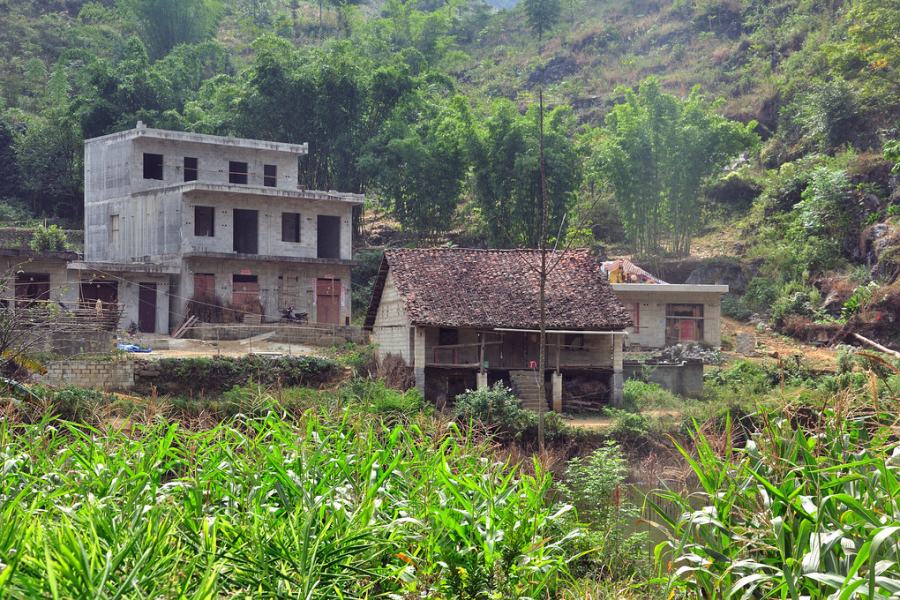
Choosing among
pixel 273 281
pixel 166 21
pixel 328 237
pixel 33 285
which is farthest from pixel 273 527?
pixel 166 21

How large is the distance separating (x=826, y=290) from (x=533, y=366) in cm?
1401

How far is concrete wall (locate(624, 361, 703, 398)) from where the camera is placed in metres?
25.1

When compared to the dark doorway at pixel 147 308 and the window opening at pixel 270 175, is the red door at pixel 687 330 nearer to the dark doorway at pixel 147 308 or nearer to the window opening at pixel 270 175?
the window opening at pixel 270 175

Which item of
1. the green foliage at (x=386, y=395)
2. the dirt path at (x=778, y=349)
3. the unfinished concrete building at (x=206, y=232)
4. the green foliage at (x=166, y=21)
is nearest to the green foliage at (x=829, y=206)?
the dirt path at (x=778, y=349)

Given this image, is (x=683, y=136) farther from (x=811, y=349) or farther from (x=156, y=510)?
(x=156, y=510)

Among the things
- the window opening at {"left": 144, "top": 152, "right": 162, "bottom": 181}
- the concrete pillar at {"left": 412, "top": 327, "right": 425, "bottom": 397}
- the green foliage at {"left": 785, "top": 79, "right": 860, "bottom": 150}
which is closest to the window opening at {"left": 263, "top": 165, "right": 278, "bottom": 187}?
the window opening at {"left": 144, "top": 152, "right": 162, "bottom": 181}

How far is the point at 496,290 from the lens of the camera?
25.0 meters

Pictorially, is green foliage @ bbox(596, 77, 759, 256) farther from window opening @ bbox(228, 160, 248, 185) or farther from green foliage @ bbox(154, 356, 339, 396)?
green foliage @ bbox(154, 356, 339, 396)

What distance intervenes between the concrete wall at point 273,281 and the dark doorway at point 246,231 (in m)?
1.05

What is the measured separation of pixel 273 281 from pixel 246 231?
2.20 metres

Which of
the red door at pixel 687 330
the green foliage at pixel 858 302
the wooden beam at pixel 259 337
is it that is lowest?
the wooden beam at pixel 259 337

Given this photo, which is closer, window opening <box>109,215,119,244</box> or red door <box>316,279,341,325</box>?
red door <box>316,279,341,325</box>

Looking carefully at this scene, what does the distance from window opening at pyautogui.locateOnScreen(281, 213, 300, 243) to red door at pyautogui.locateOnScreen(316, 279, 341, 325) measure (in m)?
1.86

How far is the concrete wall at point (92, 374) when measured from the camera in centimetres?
2016
